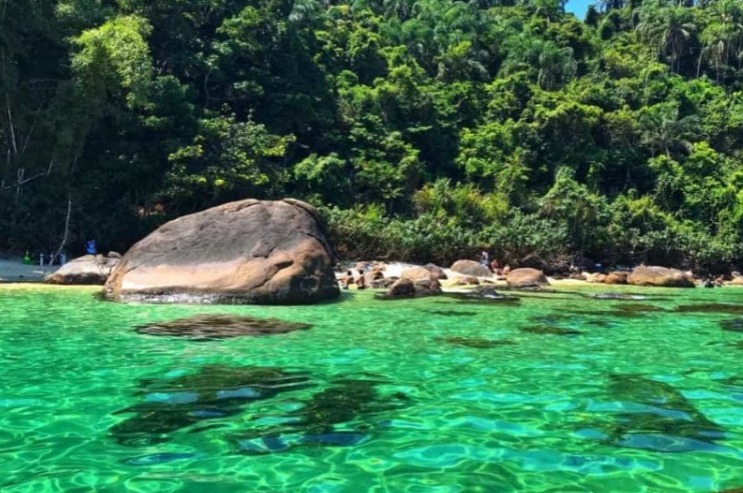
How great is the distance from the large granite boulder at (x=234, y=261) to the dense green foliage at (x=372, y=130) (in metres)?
8.86

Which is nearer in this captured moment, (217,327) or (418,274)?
(217,327)

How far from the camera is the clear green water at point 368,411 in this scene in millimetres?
4098

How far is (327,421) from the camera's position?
5.25 metres

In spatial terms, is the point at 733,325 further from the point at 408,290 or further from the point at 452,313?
the point at 408,290

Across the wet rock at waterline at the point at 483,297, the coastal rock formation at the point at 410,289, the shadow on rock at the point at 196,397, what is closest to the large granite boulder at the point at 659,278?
the wet rock at waterline at the point at 483,297

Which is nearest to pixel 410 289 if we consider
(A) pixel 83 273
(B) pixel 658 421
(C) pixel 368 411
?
(A) pixel 83 273

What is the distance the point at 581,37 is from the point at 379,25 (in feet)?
58.8

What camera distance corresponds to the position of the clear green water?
4.10 m

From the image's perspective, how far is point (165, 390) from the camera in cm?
619

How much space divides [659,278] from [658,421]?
2162cm

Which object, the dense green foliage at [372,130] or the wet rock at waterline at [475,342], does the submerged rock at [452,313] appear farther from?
the dense green foliage at [372,130]

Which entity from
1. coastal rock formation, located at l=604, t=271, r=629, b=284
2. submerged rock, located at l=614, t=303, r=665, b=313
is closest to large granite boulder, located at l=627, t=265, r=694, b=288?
coastal rock formation, located at l=604, t=271, r=629, b=284

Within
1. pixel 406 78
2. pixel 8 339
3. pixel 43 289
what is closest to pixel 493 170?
pixel 406 78

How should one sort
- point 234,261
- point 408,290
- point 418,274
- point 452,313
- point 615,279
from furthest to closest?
point 615,279
point 418,274
point 408,290
point 234,261
point 452,313
